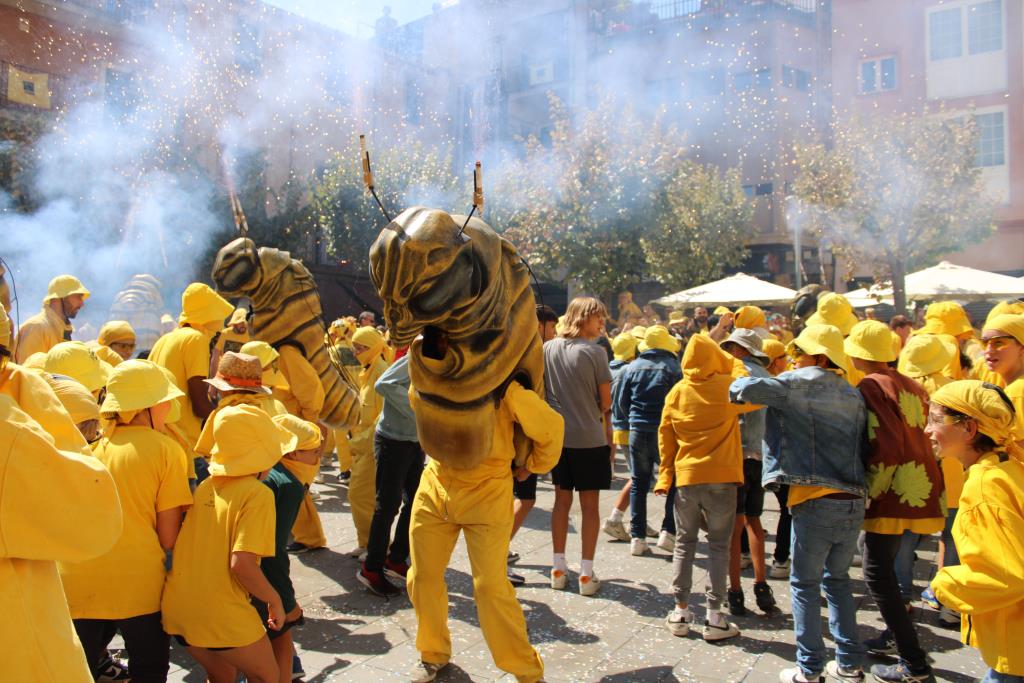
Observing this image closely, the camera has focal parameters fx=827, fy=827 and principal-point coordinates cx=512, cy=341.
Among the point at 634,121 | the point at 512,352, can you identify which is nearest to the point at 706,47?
the point at 634,121

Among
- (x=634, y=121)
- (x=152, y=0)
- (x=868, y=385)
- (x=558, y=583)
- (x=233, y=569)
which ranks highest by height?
(x=152, y=0)

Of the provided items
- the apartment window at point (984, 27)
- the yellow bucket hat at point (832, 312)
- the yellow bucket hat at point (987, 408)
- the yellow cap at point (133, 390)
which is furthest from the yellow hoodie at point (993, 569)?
the apartment window at point (984, 27)

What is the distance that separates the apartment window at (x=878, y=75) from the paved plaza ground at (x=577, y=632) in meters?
19.0

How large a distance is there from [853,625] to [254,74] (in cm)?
1561

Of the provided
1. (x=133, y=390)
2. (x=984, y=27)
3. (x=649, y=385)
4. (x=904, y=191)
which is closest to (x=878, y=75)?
(x=984, y=27)

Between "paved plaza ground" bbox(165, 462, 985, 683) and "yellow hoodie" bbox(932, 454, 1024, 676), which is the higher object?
"yellow hoodie" bbox(932, 454, 1024, 676)

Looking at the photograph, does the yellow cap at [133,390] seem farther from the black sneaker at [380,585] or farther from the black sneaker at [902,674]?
the black sneaker at [902,674]

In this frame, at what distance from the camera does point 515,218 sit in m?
18.7

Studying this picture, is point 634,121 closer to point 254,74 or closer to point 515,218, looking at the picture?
point 515,218

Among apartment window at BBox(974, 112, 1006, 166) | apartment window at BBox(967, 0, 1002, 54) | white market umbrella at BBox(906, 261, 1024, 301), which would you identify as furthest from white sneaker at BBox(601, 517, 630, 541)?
apartment window at BBox(967, 0, 1002, 54)

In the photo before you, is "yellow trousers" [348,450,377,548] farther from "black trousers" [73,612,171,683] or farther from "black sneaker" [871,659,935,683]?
"black sneaker" [871,659,935,683]

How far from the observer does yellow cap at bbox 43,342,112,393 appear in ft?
12.0

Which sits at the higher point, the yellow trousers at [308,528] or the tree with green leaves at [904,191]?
the tree with green leaves at [904,191]

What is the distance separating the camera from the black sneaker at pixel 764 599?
14.8 feet
